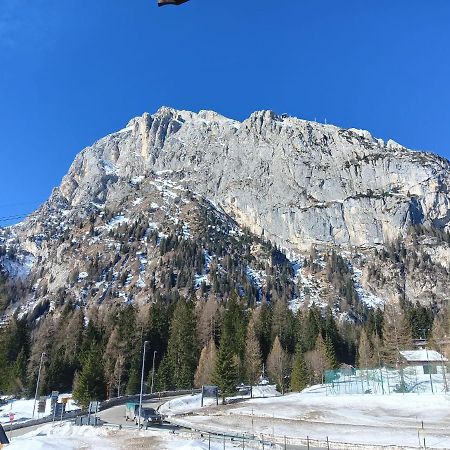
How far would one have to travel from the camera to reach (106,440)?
33719mm

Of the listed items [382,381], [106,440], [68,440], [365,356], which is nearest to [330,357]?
[365,356]

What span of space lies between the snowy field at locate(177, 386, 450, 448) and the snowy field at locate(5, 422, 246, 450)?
298 inches

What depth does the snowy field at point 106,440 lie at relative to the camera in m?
28.1

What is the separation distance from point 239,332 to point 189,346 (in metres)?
10.8

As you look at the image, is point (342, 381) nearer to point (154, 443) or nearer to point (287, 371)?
point (287, 371)

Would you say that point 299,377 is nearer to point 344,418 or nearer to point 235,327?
point 235,327

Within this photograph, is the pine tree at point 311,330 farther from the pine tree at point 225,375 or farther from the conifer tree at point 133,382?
the conifer tree at point 133,382

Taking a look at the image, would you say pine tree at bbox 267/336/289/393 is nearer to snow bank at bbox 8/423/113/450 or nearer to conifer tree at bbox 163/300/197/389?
conifer tree at bbox 163/300/197/389

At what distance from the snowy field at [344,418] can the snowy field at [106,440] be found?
24.8 ft

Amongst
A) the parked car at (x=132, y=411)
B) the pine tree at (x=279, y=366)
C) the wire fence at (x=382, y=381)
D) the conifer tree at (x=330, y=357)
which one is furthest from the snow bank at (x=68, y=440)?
the conifer tree at (x=330, y=357)

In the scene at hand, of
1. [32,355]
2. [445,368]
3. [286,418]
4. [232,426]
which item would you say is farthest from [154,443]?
[32,355]

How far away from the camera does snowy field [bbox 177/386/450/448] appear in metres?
34.5

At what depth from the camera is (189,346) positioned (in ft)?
293

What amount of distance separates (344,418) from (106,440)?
24485mm
